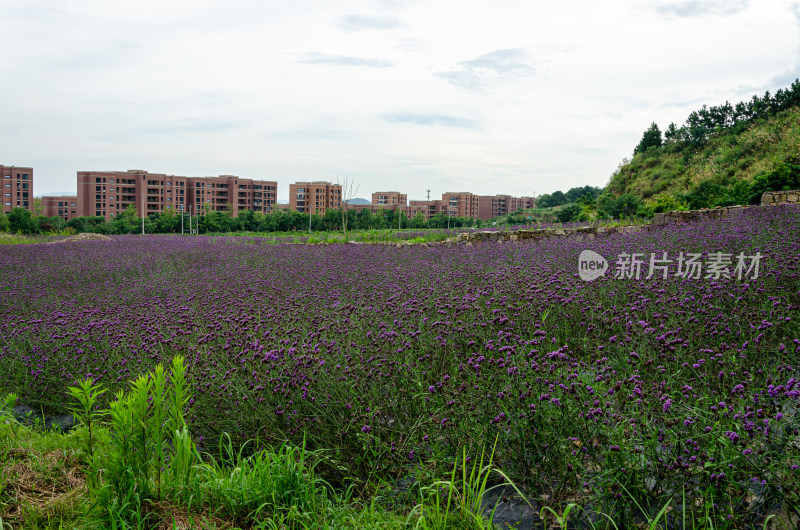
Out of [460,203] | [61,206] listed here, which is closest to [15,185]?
[61,206]

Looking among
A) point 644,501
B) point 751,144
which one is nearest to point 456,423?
point 644,501

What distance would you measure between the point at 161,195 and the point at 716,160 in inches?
3419

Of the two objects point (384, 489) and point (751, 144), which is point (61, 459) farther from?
point (751, 144)

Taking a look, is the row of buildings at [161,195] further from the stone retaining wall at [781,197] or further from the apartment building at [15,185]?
the stone retaining wall at [781,197]

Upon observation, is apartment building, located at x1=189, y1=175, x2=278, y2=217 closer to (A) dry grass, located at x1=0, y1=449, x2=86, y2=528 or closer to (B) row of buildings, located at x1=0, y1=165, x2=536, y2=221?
(B) row of buildings, located at x1=0, y1=165, x2=536, y2=221

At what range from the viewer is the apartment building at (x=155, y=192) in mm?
83688

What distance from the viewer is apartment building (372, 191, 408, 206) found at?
124000 millimetres

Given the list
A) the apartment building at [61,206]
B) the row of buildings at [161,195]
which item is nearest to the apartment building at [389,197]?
the row of buildings at [161,195]

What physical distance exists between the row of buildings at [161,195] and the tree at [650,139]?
46699 mm

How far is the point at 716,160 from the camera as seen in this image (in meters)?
22.3

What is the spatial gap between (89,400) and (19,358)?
10.8 ft

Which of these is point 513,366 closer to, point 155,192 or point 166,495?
point 166,495
